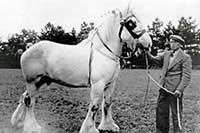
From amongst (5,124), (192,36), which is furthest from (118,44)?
(192,36)

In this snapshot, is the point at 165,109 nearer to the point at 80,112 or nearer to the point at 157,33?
the point at 80,112

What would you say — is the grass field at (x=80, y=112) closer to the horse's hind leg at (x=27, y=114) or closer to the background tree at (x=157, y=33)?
the horse's hind leg at (x=27, y=114)

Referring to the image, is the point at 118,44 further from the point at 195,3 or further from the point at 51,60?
the point at 195,3

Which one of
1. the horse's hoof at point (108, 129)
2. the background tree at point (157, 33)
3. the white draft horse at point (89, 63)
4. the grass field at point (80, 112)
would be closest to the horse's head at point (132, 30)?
the white draft horse at point (89, 63)

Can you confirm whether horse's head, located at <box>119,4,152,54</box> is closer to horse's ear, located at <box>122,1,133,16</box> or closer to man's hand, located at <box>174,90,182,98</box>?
horse's ear, located at <box>122,1,133,16</box>

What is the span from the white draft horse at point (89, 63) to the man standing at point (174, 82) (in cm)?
45

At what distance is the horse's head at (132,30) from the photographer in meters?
4.29

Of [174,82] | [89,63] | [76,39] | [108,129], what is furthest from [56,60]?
[76,39]

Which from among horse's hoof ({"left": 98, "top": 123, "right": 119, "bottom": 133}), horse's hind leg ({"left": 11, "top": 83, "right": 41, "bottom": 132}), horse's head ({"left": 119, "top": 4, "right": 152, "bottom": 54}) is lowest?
horse's hoof ({"left": 98, "top": 123, "right": 119, "bottom": 133})

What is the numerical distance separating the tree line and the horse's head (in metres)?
0.37

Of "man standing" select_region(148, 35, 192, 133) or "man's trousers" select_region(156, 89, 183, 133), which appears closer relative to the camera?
"man standing" select_region(148, 35, 192, 133)

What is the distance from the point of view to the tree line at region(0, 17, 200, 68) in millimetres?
6902

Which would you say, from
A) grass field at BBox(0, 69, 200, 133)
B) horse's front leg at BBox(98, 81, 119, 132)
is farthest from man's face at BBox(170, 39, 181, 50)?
grass field at BBox(0, 69, 200, 133)

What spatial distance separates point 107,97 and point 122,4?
4.92ft
